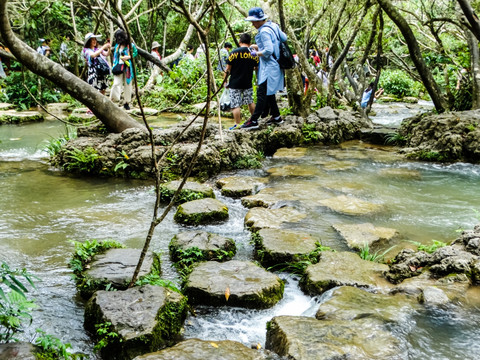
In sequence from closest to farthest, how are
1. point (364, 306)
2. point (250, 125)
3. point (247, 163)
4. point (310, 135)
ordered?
point (364, 306) → point (247, 163) → point (250, 125) → point (310, 135)

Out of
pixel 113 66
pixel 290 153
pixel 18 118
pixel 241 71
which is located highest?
pixel 113 66

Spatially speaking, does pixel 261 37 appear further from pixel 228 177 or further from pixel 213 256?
pixel 213 256

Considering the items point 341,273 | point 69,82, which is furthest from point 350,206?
point 69,82

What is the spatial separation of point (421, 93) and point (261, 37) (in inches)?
671

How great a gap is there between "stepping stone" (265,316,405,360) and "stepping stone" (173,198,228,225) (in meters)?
2.06

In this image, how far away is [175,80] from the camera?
574 inches

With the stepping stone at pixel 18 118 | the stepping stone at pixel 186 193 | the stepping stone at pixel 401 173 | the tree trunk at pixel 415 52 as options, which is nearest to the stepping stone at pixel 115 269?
the stepping stone at pixel 186 193

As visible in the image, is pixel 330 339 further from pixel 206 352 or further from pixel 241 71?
pixel 241 71

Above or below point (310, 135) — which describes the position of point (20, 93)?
above

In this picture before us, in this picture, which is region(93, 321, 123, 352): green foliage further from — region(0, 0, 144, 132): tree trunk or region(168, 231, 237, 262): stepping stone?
region(0, 0, 144, 132): tree trunk

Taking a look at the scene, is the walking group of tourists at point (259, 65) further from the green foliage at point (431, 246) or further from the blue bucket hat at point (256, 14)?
the green foliage at point (431, 246)

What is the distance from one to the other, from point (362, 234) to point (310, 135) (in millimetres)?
4451

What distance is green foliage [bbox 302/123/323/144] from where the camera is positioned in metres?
8.44

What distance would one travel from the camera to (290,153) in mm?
7750
